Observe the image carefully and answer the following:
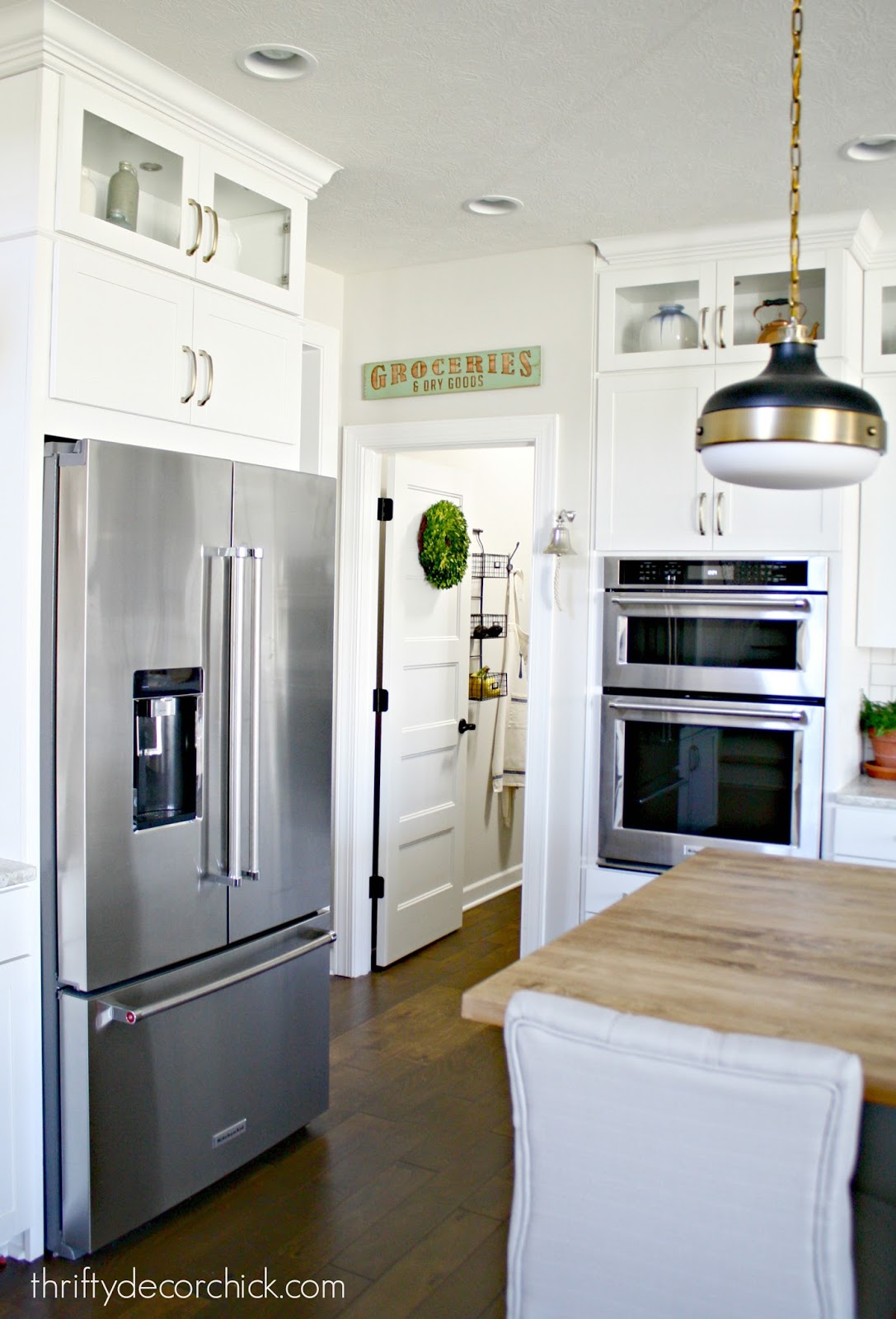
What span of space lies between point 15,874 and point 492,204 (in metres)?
2.48

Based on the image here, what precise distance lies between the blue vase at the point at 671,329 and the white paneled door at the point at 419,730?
3.86 feet

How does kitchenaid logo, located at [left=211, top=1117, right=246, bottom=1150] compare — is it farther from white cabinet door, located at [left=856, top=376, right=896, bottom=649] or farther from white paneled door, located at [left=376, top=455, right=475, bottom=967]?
white cabinet door, located at [left=856, top=376, right=896, bottom=649]

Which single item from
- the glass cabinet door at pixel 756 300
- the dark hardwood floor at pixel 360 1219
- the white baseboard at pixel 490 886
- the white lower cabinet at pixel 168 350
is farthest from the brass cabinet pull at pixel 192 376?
the white baseboard at pixel 490 886

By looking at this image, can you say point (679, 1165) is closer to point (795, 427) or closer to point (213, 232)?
point (795, 427)

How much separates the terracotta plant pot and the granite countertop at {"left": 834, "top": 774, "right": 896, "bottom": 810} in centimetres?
13

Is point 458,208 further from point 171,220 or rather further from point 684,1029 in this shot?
point 684,1029

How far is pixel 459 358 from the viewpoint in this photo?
4.15 m

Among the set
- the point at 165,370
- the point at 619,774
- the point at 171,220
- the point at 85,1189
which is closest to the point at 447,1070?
the point at 619,774

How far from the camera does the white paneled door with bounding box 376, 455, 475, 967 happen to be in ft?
14.7

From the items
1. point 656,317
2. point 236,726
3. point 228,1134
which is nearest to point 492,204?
point 656,317

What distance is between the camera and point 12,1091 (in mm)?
2410

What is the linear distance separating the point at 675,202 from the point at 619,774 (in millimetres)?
1859

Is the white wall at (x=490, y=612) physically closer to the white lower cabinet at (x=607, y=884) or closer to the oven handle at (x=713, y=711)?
the white lower cabinet at (x=607, y=884)

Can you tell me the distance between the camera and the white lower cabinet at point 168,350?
2504 millimetres
